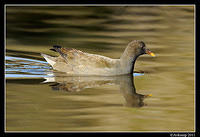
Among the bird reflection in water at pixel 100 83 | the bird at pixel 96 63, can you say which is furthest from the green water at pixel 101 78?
the bird at pixel 96 63

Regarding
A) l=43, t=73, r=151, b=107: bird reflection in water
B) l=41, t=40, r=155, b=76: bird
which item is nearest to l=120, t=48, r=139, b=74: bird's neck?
l=41, t=40, r=155, b=76: bird

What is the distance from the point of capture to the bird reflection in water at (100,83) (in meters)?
10.2

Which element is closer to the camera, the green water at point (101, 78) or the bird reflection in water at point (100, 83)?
the green water at point (101, 78)

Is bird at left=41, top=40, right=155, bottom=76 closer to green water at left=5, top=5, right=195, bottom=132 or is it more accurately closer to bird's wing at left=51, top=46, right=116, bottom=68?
bird's wing at left=51, top=46, right=116, bottom=68

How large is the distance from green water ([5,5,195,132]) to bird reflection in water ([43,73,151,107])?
2 centimetres

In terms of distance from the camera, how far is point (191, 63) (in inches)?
524

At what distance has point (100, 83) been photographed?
11359 millimetres

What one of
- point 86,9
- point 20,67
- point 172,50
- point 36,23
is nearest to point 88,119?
point 20,67

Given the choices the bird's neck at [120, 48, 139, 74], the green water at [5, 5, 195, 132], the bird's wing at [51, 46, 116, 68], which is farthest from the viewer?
the bird's neck at [120, 48, 139, 74]

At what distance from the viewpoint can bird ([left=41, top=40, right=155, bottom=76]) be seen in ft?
39.0

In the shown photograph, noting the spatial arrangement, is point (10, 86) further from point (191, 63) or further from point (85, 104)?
point (191, 63)

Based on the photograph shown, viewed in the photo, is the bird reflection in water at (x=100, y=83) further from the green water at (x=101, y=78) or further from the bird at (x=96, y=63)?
the bird at (x=96, y=63)

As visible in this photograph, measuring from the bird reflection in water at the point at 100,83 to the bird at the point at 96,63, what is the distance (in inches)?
6.2

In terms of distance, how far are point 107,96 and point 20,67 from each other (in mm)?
3241
